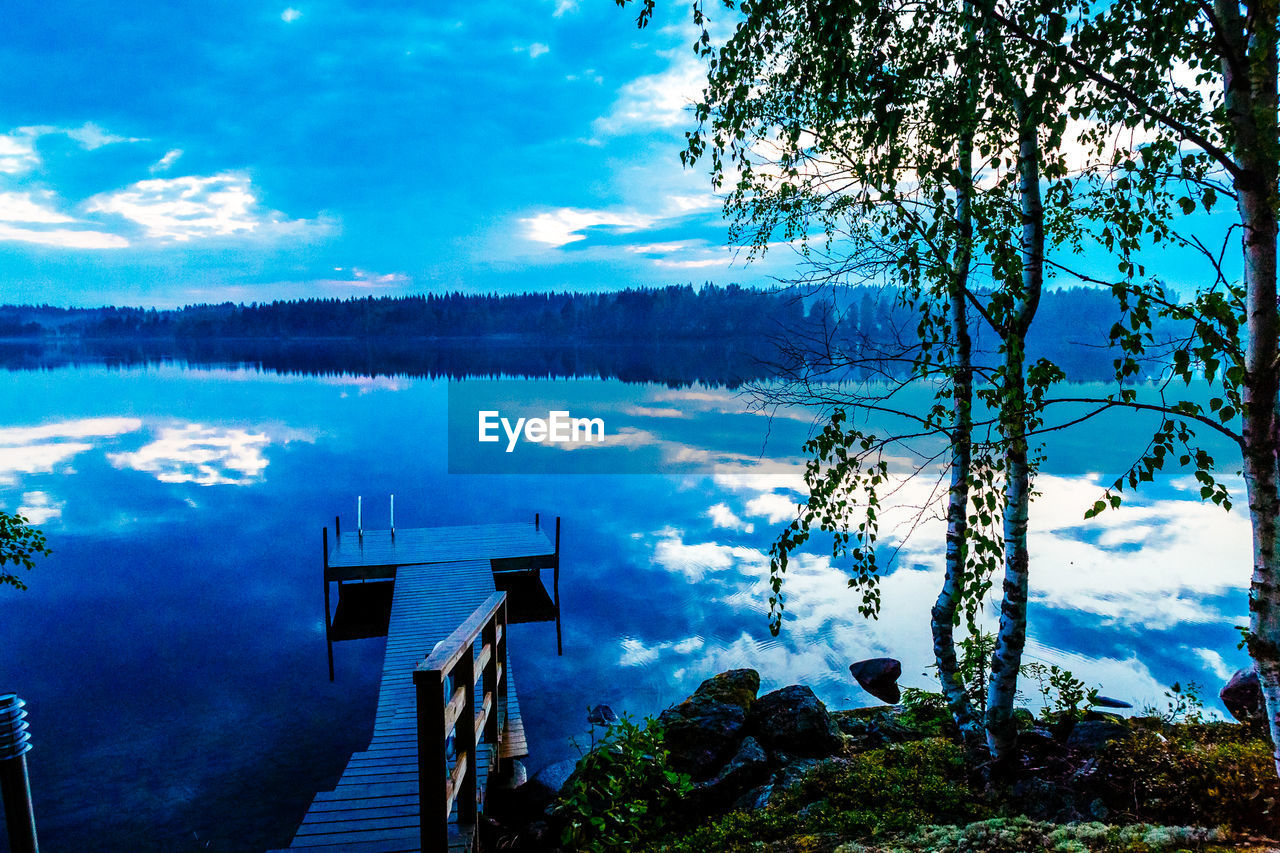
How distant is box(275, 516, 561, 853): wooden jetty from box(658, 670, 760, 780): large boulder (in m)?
2.06

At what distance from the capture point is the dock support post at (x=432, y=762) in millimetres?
4863

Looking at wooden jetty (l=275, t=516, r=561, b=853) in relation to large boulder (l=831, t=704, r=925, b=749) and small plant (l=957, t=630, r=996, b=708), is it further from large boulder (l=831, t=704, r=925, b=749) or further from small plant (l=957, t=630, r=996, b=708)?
small plant (l=957, t=630, r=996, b=708)

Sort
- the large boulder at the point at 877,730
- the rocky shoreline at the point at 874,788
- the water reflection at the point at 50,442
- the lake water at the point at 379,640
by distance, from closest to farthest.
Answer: the rocky shoreline at the point at 874,788, the large boulder at the point at 877,730, the lake water at the point at 379,640, the water reflection at the point at 50,442

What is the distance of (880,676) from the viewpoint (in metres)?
14.4

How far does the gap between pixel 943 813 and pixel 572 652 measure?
12.2 meters

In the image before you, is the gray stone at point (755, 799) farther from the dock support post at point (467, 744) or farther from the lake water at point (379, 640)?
the lake water at point (379, 640)

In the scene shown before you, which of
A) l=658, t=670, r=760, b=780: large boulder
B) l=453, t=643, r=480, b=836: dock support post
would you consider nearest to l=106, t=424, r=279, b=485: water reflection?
l=658, t=670, r=760, b=780: large boulder

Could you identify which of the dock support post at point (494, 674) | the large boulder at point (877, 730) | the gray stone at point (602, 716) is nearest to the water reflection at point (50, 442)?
the gray stone at point (602, 716)

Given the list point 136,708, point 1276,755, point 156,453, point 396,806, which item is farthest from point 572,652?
point 156,453

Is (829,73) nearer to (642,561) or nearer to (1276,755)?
(1276,755)

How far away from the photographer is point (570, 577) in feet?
72.9

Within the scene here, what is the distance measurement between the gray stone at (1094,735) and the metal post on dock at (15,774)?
8128mm

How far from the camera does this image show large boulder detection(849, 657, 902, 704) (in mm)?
13969

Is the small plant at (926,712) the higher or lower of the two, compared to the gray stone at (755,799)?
lower
